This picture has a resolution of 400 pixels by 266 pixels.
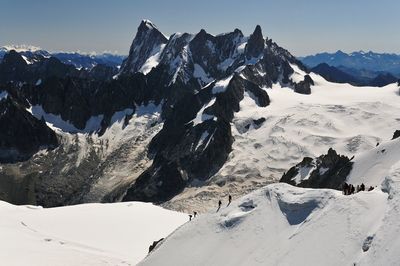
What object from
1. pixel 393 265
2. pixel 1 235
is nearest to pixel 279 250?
pixel 393 265

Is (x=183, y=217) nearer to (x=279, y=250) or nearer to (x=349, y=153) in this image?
(x=279, y=250)

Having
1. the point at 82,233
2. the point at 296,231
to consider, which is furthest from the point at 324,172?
the point at 296,231

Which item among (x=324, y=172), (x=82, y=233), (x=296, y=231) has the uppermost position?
(x=296, y=231)

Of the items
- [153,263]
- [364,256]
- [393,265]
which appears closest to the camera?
[393,265]

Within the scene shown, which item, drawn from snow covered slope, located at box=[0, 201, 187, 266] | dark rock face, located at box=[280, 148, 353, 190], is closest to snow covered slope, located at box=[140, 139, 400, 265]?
snow covered slope, located at box=[0, 201, 187, 266]

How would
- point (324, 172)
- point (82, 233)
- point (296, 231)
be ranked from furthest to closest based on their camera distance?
point (324, 172) < point (82, 233) < point (296, 231)

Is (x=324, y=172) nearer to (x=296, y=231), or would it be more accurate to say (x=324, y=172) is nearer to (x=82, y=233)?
(x=82, y=233)

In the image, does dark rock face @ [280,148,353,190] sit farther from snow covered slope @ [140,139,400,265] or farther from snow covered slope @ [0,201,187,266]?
snow covered slope @ [140,139,400,265]
